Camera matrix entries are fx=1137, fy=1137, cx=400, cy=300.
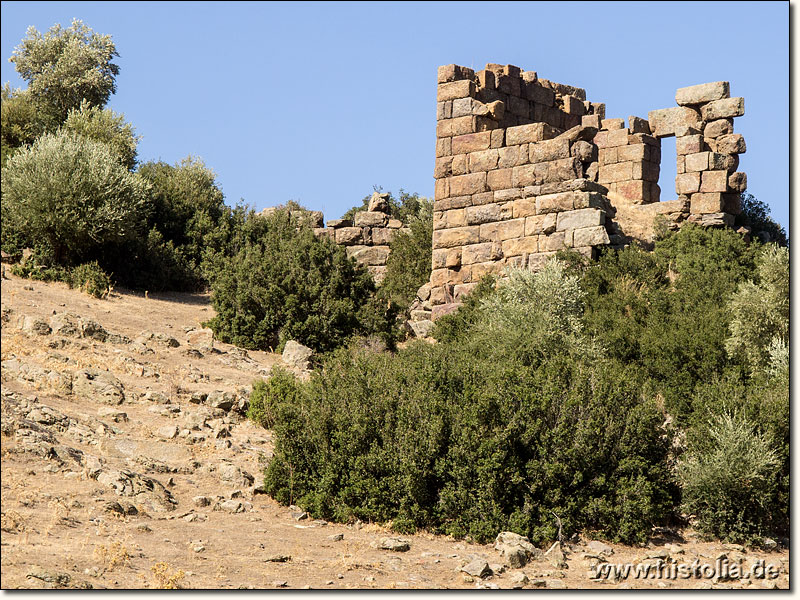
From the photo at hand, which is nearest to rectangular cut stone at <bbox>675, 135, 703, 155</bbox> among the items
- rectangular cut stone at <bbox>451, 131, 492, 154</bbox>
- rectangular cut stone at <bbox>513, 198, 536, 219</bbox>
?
rectangular cut stone at <bbox>513, 198, 536, 219</bbox>

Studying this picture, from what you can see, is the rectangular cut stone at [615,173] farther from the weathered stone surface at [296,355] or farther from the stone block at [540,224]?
the weathered stone surface at [296,355]

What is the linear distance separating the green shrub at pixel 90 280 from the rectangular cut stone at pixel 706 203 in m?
10.9

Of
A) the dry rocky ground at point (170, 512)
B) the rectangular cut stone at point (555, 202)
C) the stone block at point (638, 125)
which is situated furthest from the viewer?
the stone block at point (638, 125)

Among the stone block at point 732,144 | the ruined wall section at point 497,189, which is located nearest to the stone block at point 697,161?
the stone block at point 732,144

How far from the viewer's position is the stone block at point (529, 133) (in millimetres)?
20859

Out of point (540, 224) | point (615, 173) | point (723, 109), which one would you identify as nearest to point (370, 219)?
point (615, 173)

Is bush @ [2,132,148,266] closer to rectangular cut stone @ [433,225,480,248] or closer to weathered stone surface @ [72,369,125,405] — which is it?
rectangular cut stone @ [433,225,480,248]

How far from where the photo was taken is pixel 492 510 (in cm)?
1209

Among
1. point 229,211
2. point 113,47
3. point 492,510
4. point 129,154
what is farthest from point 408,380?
point 113,47

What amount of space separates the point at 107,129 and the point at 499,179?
10.6 m

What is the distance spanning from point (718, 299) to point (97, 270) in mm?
11361

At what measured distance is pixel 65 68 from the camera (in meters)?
30.5

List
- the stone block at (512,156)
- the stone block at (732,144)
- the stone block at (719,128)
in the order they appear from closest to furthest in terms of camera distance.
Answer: the stone block at (512,156), the stone block at (732,144), the stone block at (719,128)

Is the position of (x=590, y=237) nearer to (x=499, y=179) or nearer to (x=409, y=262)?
(x=499, y=179)
